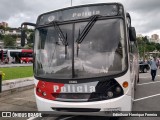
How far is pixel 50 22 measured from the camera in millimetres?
6637

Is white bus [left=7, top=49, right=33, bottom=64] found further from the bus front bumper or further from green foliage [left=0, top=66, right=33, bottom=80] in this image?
the bus front bumper

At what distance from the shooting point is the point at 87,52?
601 centimetres

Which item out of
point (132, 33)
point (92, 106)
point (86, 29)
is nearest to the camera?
point (92, 106)

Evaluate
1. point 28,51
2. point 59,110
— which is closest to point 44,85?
point 59,110

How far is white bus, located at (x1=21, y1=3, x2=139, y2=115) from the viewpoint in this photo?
18.4 ft

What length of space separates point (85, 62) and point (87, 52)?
26cm

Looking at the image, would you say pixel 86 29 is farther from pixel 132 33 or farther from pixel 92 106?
pixel 92 106

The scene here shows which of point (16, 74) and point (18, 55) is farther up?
point (18, 55)

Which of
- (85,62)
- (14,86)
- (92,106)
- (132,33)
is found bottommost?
(14,86)

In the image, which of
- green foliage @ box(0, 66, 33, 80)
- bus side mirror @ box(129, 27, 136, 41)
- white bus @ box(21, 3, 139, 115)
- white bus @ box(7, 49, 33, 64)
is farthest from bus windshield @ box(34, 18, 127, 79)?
white bus @ box(7, 49, 33, 64)

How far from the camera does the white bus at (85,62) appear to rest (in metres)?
5.62

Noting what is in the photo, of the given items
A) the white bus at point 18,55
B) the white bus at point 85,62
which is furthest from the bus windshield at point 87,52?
the white bus at point 18,55

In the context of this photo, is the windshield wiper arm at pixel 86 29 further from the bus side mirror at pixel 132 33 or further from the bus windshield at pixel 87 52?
the bus side mirror at pixel 132 33

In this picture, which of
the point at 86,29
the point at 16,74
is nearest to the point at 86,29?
the point at 86,29
